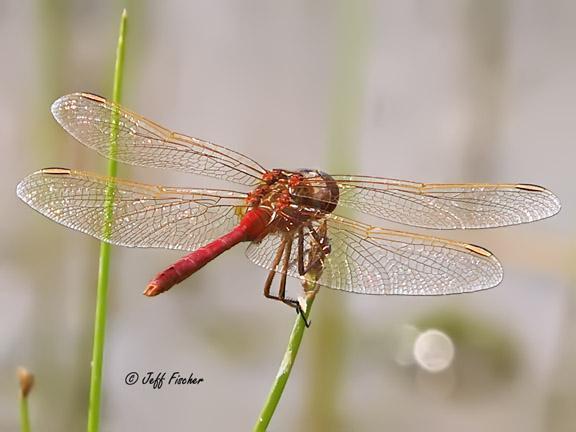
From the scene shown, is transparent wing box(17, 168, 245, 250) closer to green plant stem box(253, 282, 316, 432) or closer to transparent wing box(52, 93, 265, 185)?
transparent wing box(52, 93, 265, 185)

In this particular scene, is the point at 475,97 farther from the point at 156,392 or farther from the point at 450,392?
the point at 156,392

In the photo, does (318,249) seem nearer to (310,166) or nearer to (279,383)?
(279,383)

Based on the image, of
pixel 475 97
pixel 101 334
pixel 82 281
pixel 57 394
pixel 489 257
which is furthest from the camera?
pixel 475 97

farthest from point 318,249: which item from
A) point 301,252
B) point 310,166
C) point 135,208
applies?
point 310,166

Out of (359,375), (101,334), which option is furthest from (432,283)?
(359,375)

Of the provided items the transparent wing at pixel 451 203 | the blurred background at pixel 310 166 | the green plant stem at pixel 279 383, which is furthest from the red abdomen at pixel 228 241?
the blurred background at pixel 310 166

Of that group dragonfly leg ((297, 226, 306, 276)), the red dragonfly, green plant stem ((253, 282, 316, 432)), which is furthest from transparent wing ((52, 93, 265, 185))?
green plant stem ((253, 282, 316, 432))
